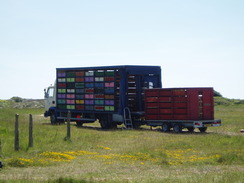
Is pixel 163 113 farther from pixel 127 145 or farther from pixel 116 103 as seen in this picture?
pixel 127 145

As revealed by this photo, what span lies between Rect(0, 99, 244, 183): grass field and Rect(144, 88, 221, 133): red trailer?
4790 millimetres

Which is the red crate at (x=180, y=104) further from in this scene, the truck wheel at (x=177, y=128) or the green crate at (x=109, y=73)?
the green crate at (x=109, y=73)

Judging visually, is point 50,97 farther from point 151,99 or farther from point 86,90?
point 151,99

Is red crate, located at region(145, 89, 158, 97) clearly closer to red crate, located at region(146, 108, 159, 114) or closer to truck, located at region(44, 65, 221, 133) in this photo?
truck, located at region(44, 65, 221, 133)

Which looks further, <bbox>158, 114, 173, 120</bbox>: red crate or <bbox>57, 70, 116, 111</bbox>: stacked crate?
<bbox>57, 70, 116, 111</bbox>: stacked crate

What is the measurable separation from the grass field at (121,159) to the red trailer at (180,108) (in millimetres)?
4790

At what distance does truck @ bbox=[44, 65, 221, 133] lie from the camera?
28641mm

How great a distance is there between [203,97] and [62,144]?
1191 cm

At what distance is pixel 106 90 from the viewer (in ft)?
107

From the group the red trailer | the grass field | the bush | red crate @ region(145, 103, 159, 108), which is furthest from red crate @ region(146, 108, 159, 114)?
the bush

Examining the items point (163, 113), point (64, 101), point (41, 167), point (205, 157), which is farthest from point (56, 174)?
point (64, 101)

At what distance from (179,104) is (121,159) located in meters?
12.6

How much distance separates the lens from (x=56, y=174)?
43.0ft

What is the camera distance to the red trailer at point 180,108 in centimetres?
2828
